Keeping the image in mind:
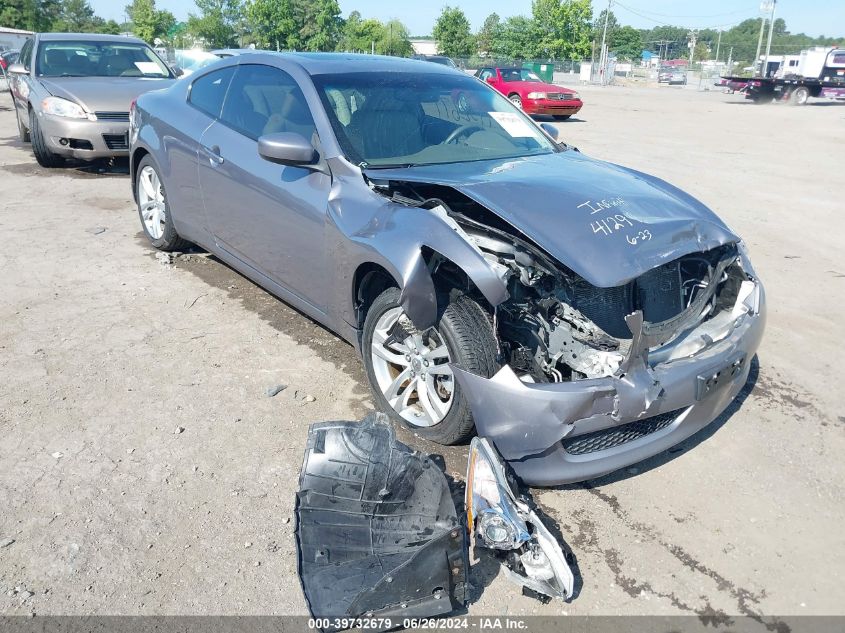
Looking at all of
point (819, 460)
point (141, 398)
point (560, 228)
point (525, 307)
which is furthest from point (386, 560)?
point (819, 460)

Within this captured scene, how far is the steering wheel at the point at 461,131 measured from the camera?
4.10 metres

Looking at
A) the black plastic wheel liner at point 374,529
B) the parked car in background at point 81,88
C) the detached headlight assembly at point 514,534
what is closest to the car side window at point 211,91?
the black plastic wheel liner at point 374,529

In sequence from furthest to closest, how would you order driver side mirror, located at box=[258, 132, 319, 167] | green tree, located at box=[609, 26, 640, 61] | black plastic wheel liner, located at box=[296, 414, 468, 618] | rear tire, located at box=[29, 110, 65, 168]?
green tree, located at box=[609, 26, 640, 61]
rear tire, located at box=[29, 110, 65, 168]
driver side mirror, located at box=[258, 132, 319, 167]
black plastic wheel liner, located at box=[296, 414, 468, 618]

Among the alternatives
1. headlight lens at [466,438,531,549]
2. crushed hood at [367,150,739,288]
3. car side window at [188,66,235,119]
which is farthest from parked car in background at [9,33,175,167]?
headlight lens at [466,438,531,549]

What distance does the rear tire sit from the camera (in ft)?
29.5

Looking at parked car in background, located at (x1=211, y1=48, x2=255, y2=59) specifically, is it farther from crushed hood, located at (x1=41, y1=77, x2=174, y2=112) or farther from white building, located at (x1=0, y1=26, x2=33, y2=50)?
white building, located at (x1=0, y1=26, x2=33, y2=50)

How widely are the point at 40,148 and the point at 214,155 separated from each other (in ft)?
19.9

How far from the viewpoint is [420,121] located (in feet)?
13.4

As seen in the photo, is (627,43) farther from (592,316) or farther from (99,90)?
(592,316)

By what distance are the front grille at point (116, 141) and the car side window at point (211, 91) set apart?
4.27m

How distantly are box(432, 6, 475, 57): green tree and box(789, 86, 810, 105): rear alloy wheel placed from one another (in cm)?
5438

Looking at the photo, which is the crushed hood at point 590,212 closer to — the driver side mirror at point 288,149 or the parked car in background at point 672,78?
the driver side mirror at point 288,149

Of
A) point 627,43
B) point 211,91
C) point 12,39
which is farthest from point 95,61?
Answer: point 627,43

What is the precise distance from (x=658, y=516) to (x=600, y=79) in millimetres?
58080
